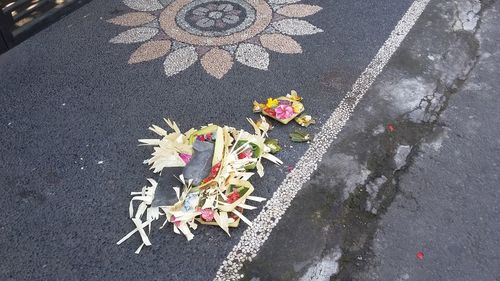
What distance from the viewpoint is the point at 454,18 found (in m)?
3.84

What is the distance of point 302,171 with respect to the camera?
261 cm

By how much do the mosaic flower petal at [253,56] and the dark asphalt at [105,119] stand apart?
0.07 metres

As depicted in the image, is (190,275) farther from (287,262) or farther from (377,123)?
(377,123)

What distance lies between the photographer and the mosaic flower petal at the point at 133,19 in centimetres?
384

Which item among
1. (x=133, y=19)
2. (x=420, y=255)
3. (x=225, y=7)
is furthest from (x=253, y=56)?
(x=420, y=255)

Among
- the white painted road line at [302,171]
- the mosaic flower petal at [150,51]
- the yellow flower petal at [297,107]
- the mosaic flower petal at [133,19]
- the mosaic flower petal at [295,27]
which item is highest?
the mosaic flower petal at [133,19]

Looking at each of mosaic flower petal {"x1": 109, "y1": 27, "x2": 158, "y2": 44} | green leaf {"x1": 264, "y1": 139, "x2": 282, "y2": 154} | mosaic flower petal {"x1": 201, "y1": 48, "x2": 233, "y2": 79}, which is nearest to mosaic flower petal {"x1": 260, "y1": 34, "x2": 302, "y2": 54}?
mosaic flower petal {"x1": 201, "y1": 48, "x2": 233, "y2": 79}

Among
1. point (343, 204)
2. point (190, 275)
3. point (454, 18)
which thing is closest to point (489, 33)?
point (454, 18)

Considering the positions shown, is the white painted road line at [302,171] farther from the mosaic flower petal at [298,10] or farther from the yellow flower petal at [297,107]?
the mosaic flower petal at [298,10]

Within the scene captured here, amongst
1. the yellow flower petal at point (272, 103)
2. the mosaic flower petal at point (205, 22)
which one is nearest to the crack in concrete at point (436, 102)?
the yellow flower petal at point (272, 103)

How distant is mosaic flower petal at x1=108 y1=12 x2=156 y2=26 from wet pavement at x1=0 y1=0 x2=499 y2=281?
86 mm

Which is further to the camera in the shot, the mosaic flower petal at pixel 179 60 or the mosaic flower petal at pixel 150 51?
the mosaic flower petal at pixel 150 51

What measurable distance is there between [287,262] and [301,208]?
0.33 meters

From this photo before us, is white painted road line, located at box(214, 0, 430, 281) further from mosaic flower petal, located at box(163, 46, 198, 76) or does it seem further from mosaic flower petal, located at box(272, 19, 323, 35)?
mosaic flower petal, located at box(163, 46, 198, 76)
